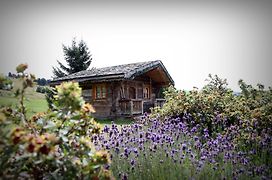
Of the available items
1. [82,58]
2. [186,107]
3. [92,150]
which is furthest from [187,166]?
[82,58]

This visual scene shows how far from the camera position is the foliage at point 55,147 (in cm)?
184

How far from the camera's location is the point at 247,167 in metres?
4.03

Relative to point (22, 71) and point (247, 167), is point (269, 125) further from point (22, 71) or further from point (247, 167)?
point (22, 71)

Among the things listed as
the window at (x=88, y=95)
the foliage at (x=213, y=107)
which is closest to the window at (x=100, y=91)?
the window at (x=88, y=95)

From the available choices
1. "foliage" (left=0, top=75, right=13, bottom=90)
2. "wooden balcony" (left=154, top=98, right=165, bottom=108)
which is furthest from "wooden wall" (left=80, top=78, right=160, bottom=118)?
"foliage" (left=0, top=75, right=13, bottom=90)

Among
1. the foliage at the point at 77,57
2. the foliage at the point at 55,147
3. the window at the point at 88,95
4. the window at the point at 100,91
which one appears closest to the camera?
the foliage at the point at 55,147

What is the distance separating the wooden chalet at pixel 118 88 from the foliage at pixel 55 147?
13.4 m

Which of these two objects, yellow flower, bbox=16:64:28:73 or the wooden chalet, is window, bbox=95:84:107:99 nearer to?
the wooden chalet

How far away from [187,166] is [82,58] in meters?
30.1

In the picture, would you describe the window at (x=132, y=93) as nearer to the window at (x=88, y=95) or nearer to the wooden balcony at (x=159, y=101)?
the wooden balcony at (x=159, y=101)

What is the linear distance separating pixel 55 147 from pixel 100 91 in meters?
16.7

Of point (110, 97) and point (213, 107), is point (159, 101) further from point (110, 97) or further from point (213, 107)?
point (213, 107)

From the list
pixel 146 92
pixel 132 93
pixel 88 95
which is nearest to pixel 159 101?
pixel 146 92

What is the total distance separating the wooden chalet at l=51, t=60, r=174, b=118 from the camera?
55.3 feet
